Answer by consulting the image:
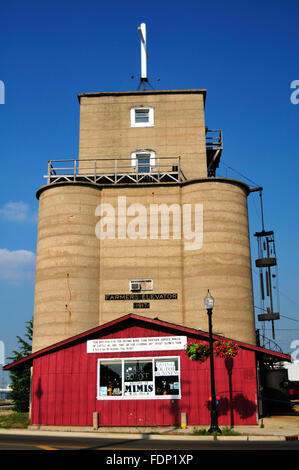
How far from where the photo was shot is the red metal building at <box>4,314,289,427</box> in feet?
81.4

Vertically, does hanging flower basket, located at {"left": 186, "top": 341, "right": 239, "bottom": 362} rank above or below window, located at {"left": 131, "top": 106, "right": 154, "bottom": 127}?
A: below

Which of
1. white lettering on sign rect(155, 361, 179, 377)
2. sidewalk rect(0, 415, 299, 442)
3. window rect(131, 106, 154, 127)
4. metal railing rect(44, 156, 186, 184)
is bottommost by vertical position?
sidewalk rect(0, 415, 299, 442)

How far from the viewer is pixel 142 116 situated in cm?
4631

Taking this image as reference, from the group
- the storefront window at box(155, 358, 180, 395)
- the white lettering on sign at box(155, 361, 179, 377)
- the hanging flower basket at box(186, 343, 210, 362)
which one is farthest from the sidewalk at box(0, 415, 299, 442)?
the hanging flower basket at box(186, 343, 210, 362)

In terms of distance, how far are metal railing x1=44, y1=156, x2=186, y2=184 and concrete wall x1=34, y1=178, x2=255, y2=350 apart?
2.39m

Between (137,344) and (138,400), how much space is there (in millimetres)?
2820

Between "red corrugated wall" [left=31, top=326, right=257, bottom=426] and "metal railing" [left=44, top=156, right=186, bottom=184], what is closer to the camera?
"red corrugated wall" [left=31, top=326, right=257, bottom=426]

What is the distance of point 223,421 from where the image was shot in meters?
24.7

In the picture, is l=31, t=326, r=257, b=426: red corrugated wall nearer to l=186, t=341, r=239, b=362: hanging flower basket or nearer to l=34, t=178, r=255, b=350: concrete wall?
l=186, t=341, r=239, b=362: hanging flower basket

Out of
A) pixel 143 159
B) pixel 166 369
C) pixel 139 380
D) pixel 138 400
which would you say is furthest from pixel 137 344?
pixel 143 159

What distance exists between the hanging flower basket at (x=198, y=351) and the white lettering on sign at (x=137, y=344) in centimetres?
102

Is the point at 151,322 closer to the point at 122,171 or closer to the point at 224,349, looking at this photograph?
the point at 224,349
